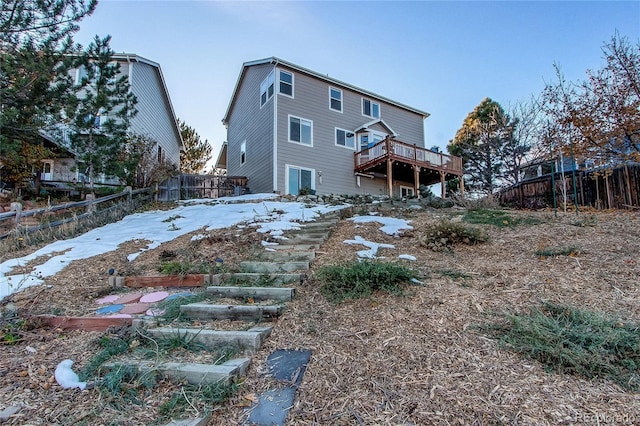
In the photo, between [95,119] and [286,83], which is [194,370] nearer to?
[95,119]

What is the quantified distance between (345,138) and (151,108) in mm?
9151

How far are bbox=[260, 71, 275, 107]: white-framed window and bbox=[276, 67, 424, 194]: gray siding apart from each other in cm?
73

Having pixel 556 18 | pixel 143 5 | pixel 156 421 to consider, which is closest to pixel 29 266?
pixel 156 421

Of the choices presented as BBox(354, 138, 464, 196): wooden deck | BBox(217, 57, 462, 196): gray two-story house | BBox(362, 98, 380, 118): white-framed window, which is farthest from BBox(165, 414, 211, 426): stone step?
BBox(362, 98, 380, 118): white-framed window

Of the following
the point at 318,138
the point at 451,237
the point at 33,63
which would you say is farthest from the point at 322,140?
the point at 451,237

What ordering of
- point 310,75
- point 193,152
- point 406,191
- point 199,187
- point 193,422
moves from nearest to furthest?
point 193,422
point 199,187
point 310,75
point 406,191
point 193,152

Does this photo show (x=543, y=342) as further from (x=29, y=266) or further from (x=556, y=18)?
(x=556, y=18)

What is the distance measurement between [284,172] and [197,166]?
48.1 ft

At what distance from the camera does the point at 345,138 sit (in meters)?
15.0

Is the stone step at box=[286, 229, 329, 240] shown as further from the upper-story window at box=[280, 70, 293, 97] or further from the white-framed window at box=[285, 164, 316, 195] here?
the upper-story window at box=[280, 70, 293, 97]

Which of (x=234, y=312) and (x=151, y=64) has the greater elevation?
(x=151, y=64)

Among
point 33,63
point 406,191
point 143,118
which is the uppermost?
point 143,118

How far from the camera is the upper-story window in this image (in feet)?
43.6

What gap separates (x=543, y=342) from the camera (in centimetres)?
197
